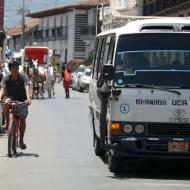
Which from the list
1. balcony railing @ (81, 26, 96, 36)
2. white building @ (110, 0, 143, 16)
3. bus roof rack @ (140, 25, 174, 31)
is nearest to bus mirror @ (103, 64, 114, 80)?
bus roof rack @ (140, 25, 174, 31)

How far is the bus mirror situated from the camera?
40.3 ft

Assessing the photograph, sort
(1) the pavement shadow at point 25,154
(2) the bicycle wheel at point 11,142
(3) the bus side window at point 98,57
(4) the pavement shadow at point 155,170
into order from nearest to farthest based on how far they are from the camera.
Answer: (4) the pavement shadow at point 155,170 < (2) the bicycle wheel at point 11,142 < (3) the bus side window at point 98,57 < (1) the pavement shadow at point 25,154

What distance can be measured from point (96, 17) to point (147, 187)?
70174mm

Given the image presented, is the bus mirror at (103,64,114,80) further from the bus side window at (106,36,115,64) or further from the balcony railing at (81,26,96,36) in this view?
the balcony railing at (81,26,96,36)

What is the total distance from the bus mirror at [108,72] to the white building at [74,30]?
70592 millimetres

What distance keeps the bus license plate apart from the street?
1.62ft

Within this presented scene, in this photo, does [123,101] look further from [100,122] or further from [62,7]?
[62,7]

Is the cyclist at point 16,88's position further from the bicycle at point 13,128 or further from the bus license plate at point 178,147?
the bus license plate at point 178,147

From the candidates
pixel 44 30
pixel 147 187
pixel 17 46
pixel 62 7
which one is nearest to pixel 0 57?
pixel 147 187

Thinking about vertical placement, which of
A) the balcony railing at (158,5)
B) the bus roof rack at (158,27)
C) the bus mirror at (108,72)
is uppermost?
the balcony railing at (158,5)

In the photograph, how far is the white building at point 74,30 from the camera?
85.1 m

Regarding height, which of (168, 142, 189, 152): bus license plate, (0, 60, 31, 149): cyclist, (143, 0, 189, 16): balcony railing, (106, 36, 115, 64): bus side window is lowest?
(168, 142, 189, 152): bus license plate

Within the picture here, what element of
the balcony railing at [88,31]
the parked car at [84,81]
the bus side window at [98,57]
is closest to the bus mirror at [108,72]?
the bus side window at [98,57]

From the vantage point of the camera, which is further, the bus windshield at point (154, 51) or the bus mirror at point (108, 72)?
the bus windshield at point (154, 51)
